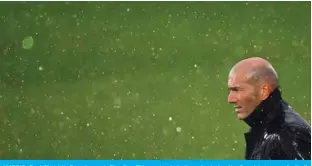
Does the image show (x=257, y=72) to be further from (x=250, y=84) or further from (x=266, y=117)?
(x=266, y=117)

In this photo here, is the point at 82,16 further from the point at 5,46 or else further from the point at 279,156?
the point at 279,156

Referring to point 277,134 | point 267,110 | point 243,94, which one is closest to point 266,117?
point 267,110

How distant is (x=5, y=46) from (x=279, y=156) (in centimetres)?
180

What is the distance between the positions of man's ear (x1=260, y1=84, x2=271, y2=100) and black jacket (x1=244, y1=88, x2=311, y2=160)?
Answer: 0.08 ft

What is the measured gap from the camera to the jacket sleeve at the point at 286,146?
8.07 ft

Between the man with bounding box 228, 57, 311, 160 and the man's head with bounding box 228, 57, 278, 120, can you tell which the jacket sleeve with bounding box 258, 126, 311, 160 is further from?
the man's head with bounding box 228, 57, 278, 120

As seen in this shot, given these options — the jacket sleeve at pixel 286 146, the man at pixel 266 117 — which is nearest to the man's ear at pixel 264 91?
the man at pixel 266 117

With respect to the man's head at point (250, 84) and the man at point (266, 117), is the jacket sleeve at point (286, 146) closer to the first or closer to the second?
the man at point (266, 117)

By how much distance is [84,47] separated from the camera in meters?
3.53

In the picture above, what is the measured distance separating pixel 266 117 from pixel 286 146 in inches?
9.2

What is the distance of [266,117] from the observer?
266 cm

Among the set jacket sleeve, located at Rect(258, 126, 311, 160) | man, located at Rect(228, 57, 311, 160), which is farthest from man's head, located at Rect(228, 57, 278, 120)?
jacket sleeve, located at Rect(258, 126, 311, 160)

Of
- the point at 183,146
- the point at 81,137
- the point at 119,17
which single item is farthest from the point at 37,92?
the point at 183,146

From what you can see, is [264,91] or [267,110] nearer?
[267,110]
